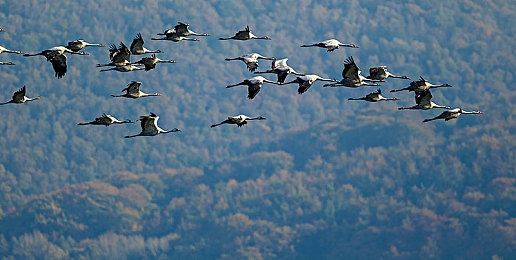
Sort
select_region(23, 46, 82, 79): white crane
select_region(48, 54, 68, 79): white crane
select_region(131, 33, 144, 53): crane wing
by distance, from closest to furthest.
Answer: select_region(23, 46, 82, 79): white crane, select_region(48, 54, 68, 79): white crane, select_region(131, 33, 144, 53): crane wing

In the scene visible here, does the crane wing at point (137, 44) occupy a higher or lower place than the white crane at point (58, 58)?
higher

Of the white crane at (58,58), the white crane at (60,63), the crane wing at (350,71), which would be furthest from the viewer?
the crane wing at (350,71)

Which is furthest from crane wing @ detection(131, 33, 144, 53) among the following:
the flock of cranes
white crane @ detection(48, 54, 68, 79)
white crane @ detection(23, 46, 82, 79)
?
white crane @ detection(48, 54, 68, 79)

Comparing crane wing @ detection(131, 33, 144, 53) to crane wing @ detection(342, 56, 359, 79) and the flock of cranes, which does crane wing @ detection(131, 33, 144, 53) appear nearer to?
the flock of cranes

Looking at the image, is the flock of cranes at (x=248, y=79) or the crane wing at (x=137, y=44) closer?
the flock of cranes at (x=248, y=79)

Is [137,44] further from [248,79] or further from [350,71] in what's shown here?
[350,71]

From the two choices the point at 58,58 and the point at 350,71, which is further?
the point at 350,71

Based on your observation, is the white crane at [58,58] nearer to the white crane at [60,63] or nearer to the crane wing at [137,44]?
the white crane at [60,63]

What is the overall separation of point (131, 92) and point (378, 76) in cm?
1120

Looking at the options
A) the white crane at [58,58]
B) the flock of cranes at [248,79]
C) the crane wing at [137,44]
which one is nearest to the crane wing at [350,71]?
the flock of cranes at [248,79]

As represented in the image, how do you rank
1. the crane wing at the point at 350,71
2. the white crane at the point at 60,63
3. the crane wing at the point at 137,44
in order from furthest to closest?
1. the crane wing at the point at 137,44
2. the crane wing at the point at 350,71
3. the white crane at the point at 60,63

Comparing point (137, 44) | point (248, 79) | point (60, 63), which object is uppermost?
point (137, 44)

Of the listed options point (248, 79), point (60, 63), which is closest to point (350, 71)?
point (248, 79)

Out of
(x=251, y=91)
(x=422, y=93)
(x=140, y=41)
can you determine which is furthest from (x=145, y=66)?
(x=422, y=93)
